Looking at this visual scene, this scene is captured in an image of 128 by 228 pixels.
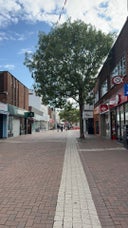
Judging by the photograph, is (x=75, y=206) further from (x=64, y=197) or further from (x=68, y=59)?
(x=68, y=59)

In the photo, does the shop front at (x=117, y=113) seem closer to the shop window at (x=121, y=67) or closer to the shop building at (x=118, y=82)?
the shop building at (x=118, y=82)

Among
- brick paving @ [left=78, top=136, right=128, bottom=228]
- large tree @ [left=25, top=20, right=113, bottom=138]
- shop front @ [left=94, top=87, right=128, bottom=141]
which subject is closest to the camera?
brick paving @ [left=78, top=136, right=128, bottom=228]

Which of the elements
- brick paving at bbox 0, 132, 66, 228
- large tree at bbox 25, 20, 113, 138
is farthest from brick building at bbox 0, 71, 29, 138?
brick paving at bbox 0, 132, 66, 228

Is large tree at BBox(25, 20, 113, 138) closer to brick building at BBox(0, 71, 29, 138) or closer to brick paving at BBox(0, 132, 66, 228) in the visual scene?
brick building at BBox(0, 71, 29, 138)

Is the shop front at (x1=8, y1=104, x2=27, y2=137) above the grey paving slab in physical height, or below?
above

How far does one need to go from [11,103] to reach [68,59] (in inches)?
408

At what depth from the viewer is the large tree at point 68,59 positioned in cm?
2466

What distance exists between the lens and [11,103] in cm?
3195

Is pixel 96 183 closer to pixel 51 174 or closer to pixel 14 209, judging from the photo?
pixel 51 174

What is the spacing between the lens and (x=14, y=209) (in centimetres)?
509

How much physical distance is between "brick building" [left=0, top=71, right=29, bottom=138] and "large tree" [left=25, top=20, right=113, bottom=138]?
4.20 m

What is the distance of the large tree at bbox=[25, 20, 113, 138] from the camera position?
971 inches

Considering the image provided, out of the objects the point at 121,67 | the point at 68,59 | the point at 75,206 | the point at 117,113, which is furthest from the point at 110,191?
the point at 68,59

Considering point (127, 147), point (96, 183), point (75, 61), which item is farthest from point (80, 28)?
point (96, 183)
